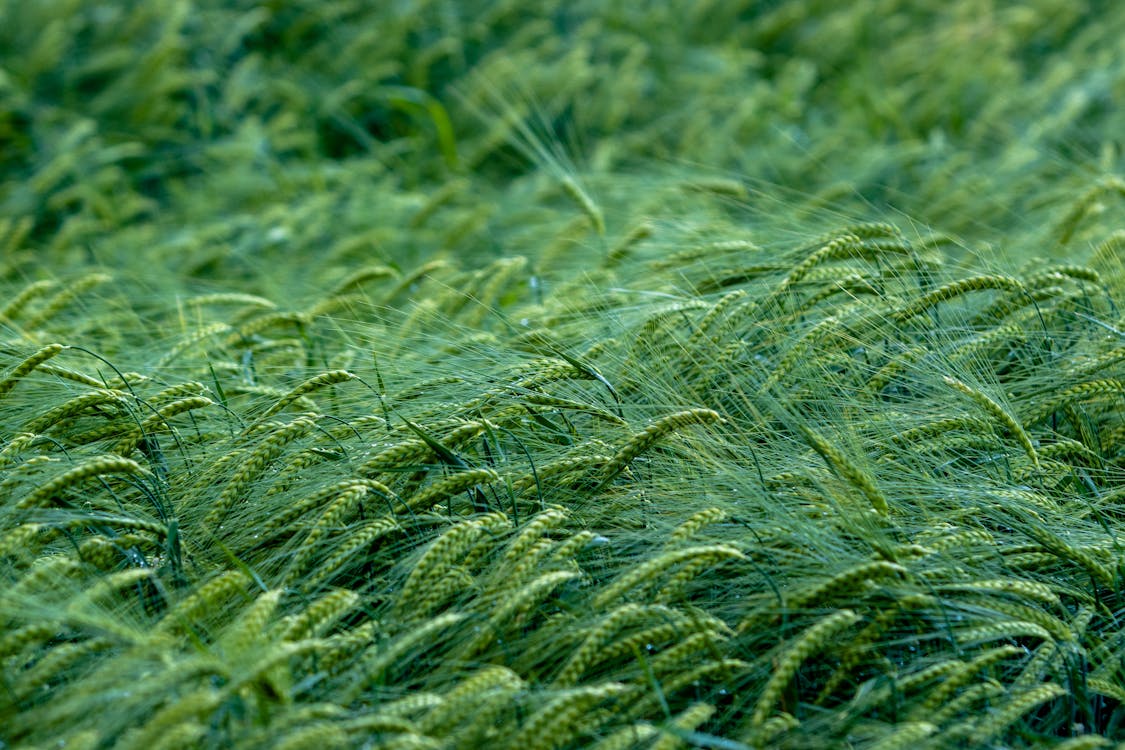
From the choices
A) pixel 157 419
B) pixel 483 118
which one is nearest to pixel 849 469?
pixel 157 419

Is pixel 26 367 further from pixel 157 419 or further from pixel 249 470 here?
pixel 249 470

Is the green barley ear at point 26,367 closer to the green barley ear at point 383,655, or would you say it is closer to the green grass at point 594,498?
the green grass at point 594,498

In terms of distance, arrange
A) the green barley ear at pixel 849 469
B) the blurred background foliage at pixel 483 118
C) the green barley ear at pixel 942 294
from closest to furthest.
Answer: the green barley ear at pixel 849 469 → the green barley ear at pixel 942 294 → the blurred background foliage at pixel 483 118

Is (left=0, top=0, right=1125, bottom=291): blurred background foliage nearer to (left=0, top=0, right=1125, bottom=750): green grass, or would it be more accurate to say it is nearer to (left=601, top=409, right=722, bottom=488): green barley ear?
(left=0, top=0, right=1125, bottom=750): green grass

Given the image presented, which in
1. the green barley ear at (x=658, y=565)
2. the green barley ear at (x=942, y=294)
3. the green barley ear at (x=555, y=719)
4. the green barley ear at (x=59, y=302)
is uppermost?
the green barley ear at (x=942, y=294)

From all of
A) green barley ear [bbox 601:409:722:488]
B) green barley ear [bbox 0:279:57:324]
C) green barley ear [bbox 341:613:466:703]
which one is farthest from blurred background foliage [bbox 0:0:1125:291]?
green barley ear [bbox 341:613:466:703]

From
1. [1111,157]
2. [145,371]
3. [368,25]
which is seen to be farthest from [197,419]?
[368,25]

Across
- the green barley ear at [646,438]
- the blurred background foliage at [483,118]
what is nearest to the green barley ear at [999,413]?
the green barley ear at [646,438]

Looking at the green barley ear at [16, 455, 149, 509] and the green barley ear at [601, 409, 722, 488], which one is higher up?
the green barley ear at [16, 455, 149, 509]

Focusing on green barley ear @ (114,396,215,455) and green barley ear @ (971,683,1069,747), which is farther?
green barley ear @ (114,396,215,455)

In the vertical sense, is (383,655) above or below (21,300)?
below

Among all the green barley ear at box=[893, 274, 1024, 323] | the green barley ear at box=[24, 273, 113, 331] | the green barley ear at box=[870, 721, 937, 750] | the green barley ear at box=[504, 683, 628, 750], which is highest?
the green barley ear at box=[893, 274, 1024, 323]
